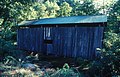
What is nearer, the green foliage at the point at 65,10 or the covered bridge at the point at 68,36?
the covered bridge at the point at 68,36

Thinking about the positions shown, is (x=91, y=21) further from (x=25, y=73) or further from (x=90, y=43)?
(x=25, y=73)

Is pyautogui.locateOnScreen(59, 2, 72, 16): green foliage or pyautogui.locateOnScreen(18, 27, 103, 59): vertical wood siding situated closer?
pyautogui.locateOnScreen(18, 27, 103, 59): vertical wood siding

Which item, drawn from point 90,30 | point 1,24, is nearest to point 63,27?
point 90,30

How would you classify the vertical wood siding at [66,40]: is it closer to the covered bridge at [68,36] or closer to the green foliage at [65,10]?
the covered bridge at [68,36]

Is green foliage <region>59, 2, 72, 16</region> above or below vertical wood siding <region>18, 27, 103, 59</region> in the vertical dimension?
above

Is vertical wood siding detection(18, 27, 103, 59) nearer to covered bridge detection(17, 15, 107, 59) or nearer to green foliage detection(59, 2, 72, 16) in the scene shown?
covered bridge detection(17, 15, 107, 59)

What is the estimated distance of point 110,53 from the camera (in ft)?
36.4

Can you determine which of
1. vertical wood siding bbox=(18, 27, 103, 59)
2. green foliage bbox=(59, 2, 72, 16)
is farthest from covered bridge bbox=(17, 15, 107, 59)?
green foliage bbox=(59, 2, 72, 16)

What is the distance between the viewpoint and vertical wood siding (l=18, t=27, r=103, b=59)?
50.3 ft

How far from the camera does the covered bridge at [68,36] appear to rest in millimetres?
15312

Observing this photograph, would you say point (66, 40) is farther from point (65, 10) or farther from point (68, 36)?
point (65, 10)

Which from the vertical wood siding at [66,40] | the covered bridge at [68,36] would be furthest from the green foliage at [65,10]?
the vertical wood siding at [66,40]

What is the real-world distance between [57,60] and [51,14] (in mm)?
18994

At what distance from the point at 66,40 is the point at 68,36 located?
42 centimetres
